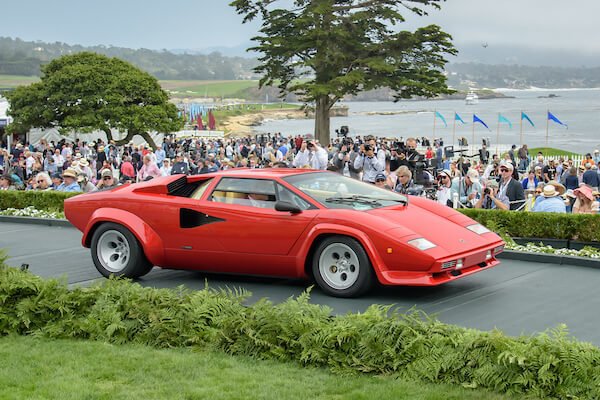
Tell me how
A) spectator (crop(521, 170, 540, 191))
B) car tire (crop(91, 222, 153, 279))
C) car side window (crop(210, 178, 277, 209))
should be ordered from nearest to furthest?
car side window (crop(210, 178, 277, 209)) < car tire (crop(91, 222, 153, 279)) < spectator (crop(521, 170, 540, 191))

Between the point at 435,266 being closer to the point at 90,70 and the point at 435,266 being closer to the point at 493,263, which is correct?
the point at 493,263

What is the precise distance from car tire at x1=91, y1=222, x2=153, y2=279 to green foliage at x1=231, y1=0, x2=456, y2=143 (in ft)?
135

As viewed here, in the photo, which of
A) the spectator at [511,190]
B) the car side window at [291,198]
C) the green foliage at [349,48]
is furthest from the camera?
the green foliage at [349,48]

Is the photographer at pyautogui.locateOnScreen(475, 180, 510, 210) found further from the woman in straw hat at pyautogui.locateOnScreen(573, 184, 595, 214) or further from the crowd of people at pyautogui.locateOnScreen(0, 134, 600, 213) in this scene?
the woman in straw hat at pyautogui.locateOnScreen(573, 184, 595, 214)

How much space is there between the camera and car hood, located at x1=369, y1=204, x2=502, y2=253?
8.88 metres

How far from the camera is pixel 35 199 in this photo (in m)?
18.5

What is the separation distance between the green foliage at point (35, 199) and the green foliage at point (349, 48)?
33.2m

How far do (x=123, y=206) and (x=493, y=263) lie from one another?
4493mm

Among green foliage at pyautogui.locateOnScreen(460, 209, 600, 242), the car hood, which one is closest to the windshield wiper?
the car hood

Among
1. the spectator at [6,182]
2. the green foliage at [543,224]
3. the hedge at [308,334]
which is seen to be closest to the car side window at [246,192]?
the hedge at [308,334]

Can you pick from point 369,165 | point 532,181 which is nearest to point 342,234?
point 369,165

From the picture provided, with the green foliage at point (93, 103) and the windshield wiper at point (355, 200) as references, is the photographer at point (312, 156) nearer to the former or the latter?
the windshield wiper at point (355, 200)

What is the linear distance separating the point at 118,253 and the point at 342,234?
3.17m

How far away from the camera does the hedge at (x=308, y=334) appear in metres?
A: 5.73
